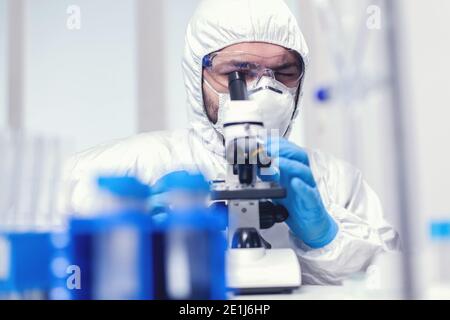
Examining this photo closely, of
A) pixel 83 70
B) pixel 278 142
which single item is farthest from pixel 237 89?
pixel 83 70

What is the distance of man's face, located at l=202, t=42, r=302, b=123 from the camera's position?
3.90 feet

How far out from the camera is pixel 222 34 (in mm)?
1263

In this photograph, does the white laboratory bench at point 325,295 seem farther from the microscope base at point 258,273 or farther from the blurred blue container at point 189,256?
the blurred blue container at point 189,256

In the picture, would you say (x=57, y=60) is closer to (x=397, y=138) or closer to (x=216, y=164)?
(x=216, y=164)

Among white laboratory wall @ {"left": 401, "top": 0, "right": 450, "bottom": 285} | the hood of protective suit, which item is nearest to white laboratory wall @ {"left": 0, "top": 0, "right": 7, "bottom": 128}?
the hood of protective suit

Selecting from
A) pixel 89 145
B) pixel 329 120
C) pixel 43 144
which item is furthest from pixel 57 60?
pixel 329 120

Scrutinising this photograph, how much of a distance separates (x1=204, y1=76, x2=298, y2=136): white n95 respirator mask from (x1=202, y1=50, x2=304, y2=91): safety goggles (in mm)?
19

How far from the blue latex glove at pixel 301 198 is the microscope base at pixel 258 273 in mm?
199

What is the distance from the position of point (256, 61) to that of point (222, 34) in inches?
6.1

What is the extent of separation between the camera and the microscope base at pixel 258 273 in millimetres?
735

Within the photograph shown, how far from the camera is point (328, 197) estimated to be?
4.27ft

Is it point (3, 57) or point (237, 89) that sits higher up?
point (3, 57)

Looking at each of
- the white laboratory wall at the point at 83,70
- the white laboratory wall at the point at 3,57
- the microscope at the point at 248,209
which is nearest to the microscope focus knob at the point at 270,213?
the microscope at the point at 248,209

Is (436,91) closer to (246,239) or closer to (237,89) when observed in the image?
(237,89)
